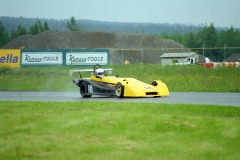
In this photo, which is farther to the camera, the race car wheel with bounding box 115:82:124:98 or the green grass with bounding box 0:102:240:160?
the race car wheel with bounding box 115:82:124:98

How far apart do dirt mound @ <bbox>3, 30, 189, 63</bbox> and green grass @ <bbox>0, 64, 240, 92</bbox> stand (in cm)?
2818

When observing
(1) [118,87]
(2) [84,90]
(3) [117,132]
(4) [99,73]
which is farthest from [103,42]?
(3) [117,132]

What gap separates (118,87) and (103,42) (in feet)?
212

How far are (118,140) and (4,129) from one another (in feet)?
8.27

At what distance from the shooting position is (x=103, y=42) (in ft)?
278

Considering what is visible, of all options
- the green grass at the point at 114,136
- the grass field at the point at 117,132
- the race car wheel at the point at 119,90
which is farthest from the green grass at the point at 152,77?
the green grass at the point at 114,136

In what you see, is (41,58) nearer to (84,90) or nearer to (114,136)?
(84,90)

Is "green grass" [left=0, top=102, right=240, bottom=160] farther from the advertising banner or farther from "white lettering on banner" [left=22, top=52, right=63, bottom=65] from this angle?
the advertising banner

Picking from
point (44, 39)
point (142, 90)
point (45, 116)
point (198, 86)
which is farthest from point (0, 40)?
point (45, 116)

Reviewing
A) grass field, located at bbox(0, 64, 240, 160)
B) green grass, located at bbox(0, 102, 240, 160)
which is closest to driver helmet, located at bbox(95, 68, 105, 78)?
grass field, located at bbox(0, 64, 240, 160)

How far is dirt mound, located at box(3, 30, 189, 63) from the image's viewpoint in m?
75.2

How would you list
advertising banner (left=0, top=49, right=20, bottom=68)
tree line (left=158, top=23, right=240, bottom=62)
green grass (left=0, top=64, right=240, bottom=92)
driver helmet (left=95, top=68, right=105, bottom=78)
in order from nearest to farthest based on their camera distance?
driver helmet (left=95, top=68, right=105, bottom=78)
green grass (left=0, top=64, right=240, bottom=92)
advertising banner (left=0, top=49, right=20, bottom=68)
tree line (left=158, top=23, right=240, bottom=62)

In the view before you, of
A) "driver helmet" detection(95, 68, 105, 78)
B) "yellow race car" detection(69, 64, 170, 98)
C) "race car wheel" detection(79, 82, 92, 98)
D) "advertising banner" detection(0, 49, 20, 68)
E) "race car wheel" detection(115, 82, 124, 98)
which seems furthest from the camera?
"advertising banner" detection(0, 49, 20, 68)

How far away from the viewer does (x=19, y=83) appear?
105 feet
